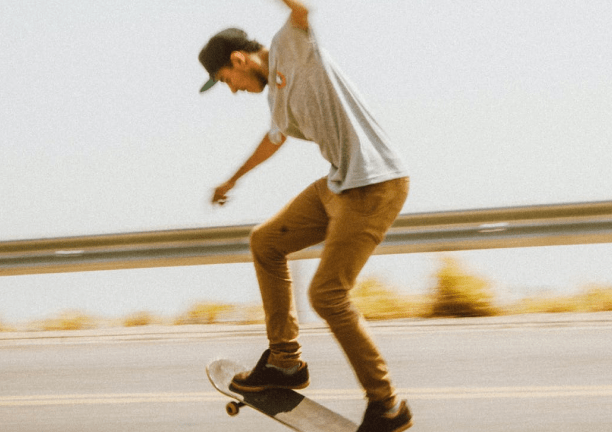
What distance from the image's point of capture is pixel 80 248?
21.2 ft

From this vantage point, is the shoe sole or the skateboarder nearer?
the skateboarder

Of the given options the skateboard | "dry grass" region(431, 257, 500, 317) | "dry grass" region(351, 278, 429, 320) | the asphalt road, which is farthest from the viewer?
"dry grass" region(351, 278, 429, 320)

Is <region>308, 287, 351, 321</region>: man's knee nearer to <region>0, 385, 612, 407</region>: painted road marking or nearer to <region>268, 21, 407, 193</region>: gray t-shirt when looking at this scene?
<region>268, 21, 407, 193</region>: gray t-shirt

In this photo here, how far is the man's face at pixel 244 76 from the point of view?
10.3ft

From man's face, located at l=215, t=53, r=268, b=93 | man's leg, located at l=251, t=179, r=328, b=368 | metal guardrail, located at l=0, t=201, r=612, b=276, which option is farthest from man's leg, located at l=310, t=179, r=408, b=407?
metal guardrail, located at l=0, t=201, r=612, b=276

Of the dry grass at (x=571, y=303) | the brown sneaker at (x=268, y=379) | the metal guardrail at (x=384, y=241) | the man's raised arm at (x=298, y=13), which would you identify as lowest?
the dry grass at (x=571, y=303)

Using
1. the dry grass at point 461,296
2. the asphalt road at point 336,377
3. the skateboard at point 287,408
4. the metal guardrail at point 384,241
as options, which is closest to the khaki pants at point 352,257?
the skateboard at point 287,408

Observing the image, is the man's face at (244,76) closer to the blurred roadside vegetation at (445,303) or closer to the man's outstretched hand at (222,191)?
the man's outstretched hand at (222,191)

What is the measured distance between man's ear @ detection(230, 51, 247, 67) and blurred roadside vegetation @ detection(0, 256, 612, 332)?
3.51m

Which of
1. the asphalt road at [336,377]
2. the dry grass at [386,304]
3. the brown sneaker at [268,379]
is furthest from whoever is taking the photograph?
the dry grass at [386,304]

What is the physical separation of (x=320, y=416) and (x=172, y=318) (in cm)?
364

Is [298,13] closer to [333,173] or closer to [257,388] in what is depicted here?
[333,173]

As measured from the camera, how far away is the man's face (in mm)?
3137

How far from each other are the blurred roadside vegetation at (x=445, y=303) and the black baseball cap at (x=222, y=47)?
3.51 metres
